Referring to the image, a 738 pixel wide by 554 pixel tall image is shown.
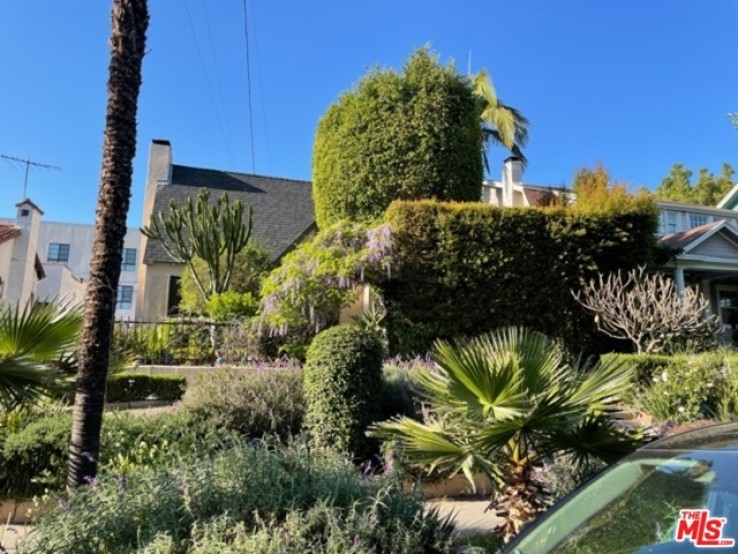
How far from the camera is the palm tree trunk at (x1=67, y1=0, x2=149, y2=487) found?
391cm

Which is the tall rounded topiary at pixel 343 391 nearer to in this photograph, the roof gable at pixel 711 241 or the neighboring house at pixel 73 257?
the roof gable at pixel 711 241

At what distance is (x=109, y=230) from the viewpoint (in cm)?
403

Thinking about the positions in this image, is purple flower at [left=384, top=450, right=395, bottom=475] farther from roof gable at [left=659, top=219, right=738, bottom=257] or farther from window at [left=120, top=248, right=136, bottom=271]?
window at [left=120, top=248, right=136, bottom=271]

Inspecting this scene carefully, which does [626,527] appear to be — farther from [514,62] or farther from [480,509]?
[514,62]

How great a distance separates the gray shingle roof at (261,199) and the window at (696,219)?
57.1 feet

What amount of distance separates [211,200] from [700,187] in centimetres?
3797

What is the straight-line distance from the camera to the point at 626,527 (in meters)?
2.31

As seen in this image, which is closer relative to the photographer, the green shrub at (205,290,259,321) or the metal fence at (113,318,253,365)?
the metal fence at (113,318,253,365)

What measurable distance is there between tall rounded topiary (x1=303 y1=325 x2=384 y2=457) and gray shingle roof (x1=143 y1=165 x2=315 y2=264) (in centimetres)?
1381

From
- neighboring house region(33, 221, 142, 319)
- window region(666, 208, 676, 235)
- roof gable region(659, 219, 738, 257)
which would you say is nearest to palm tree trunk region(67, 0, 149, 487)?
roof gable region(659, 219, 738, 257)

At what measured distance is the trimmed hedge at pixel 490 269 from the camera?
446 inches

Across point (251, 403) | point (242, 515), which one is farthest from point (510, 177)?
point (242, 515)

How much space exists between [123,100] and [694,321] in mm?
11321

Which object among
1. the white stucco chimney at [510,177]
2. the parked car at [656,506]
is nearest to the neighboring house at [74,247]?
the white stucco chimney at [510,177]
